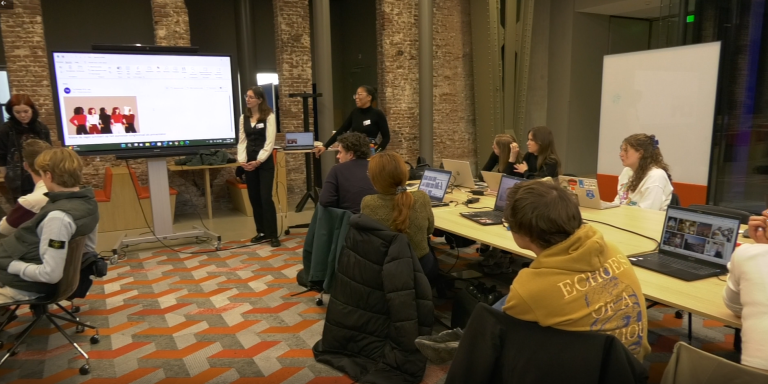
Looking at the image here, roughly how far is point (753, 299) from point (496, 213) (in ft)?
6.49

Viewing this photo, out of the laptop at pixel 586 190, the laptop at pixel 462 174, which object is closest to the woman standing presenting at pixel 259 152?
the laptop at pixel 462 174

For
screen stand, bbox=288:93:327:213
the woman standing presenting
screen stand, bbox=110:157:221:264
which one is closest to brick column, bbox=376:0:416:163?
screen stand, bbox=288:93:327:213

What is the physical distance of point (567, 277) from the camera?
53.1 inches

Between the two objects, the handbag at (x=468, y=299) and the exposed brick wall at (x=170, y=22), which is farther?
the exposed brick wall at (x=170, y=22)

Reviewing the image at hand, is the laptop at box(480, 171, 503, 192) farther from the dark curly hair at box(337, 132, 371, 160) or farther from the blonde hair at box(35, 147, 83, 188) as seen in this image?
the blonde hair at box(35, 147, 83, 188)

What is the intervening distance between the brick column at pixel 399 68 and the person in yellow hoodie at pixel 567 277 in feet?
22.3

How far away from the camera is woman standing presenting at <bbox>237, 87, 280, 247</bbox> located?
502cm

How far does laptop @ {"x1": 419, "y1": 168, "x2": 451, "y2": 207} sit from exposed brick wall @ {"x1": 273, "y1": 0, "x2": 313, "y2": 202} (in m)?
4.02

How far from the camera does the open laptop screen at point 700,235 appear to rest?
2.16 m

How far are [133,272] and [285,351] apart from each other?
228 cm

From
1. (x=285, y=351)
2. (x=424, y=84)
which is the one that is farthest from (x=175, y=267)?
(x=424, y=84)

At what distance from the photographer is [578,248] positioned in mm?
1386

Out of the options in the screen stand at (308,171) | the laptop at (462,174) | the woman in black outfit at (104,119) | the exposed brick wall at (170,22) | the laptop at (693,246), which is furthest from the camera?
the exposed brick wall at (170,22)

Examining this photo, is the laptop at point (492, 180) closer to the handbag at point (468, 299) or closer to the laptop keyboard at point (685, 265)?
the handbag at point (468, 299)
